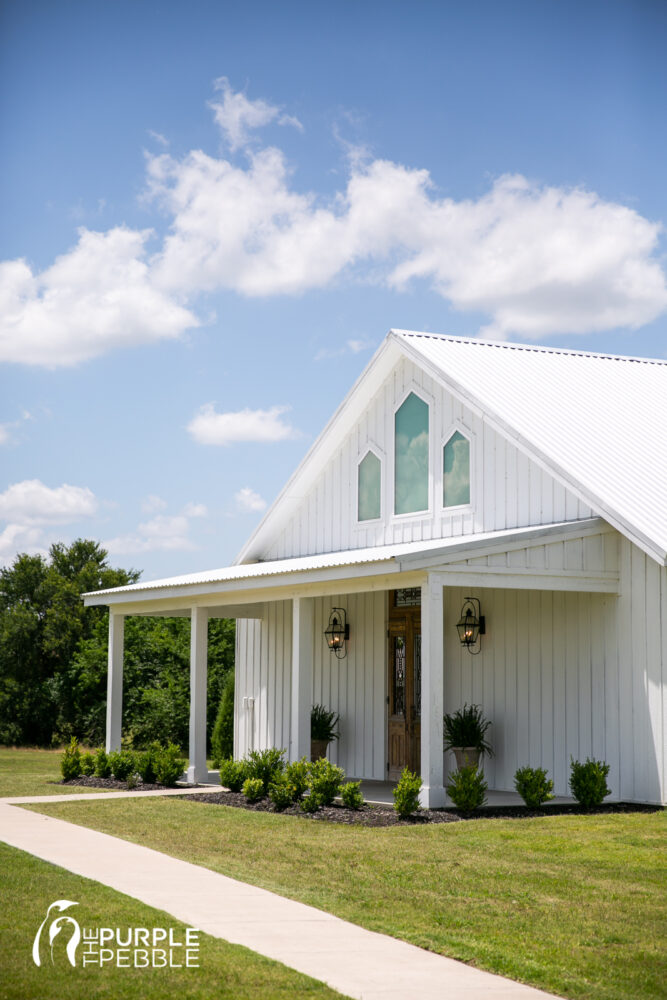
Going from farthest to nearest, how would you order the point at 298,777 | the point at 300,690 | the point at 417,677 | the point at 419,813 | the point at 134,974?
1. the point at 417,677
2. the point at 300,690
3. the point at 298,777
4. the point at 419,813
5. the point at 134,974

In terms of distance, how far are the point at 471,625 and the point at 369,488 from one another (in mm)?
3304

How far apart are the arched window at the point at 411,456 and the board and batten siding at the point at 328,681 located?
5.47 feet

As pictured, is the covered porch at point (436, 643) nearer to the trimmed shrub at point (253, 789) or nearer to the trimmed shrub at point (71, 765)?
the trimmed shrub at point (253, 789)

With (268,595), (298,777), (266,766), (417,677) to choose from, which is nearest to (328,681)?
(417,677)

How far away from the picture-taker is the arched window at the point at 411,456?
18.2m

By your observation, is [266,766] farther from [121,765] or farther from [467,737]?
[121,765]

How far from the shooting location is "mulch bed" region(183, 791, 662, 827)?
13281 mm

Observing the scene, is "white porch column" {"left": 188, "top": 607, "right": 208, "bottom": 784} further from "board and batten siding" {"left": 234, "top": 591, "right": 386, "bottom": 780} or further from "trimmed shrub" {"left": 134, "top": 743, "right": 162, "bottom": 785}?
"board and batten siding" {"left": 234, "top": 591, "right": 386, "bottom": 780}

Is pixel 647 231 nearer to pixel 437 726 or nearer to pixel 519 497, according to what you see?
pixel 519 497

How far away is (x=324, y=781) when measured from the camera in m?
14.2

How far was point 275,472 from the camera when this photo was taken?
40.7 meters

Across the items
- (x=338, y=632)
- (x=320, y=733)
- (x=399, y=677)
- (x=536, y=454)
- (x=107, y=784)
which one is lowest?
(x=107, y=784)

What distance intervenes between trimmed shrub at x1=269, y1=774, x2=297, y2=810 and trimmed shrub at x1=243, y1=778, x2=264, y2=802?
0.51m

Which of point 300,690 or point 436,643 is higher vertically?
point 436,643
